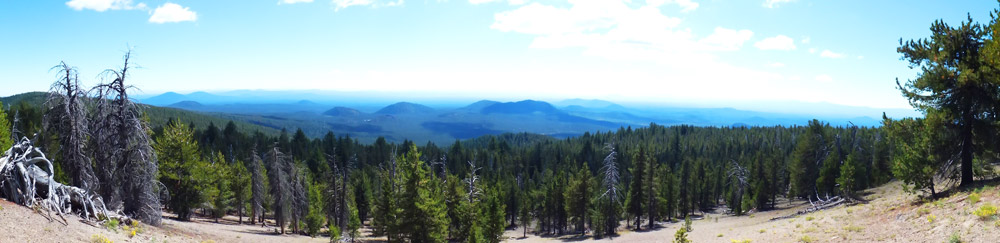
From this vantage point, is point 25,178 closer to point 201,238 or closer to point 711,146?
point 201,238

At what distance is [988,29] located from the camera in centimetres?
1742

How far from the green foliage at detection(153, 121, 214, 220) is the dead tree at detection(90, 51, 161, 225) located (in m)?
11.8

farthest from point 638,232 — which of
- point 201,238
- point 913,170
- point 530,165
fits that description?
point 530,165

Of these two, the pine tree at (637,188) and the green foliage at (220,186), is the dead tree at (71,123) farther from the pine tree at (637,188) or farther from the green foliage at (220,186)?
the pine tree at (637,188)

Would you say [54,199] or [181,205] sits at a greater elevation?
[54,199]

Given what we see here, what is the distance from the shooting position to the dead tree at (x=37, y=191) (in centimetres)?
1271

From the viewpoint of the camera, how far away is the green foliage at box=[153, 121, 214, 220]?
28.6m

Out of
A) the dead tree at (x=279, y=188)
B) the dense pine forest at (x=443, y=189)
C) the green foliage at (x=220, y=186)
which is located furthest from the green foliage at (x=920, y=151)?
the green foliage at (x=220, y=186)

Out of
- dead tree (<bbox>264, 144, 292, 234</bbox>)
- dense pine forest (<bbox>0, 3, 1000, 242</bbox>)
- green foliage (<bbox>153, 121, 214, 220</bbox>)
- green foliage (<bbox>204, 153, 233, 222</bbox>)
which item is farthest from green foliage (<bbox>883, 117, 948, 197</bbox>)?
green foliage (<bbox>204, 153, 233, 222</bbox>)

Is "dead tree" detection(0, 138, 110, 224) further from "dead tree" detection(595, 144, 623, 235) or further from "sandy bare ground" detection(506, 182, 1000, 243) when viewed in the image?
"dead tree" detection(595, 144, 623, 235)

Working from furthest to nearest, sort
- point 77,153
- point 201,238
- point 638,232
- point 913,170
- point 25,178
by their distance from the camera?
1. point 638,232
2. point 913,170
3. point 201,238
4. point 77,153
5. point 25,178

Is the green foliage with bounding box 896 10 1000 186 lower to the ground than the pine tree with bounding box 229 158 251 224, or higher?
higher

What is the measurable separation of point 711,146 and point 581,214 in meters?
80.7

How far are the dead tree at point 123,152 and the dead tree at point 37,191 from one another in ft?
8.31
